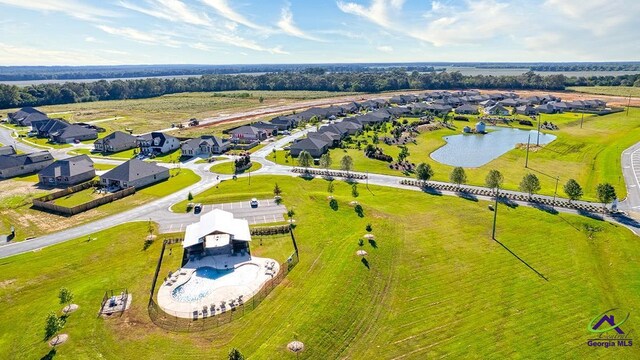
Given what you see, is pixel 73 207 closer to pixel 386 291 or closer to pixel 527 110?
pixel 386 291

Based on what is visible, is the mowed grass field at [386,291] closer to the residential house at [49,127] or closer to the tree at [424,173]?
the tree at [424,173]

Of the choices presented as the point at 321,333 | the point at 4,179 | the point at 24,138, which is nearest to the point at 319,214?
the point at 321,333

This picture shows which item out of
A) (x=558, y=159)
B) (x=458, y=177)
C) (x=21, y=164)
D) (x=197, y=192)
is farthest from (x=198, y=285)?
(x=558, y=159)

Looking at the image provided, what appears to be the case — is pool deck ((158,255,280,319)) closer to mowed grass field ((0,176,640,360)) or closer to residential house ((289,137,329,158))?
mowed grass field ((0,176,640,360))

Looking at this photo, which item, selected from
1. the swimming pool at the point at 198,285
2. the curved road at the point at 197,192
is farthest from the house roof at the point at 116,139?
the swimming pool at the point at 198,285

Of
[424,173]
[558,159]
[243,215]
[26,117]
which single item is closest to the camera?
[243,215]

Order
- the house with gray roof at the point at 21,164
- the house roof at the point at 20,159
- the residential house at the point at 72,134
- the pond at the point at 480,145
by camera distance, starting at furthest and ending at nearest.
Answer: the residential house at the point at 72,134
the pond at the point at 480,145
the house roof at the point at 20,159
the house with gray roof at the point at 21,164
